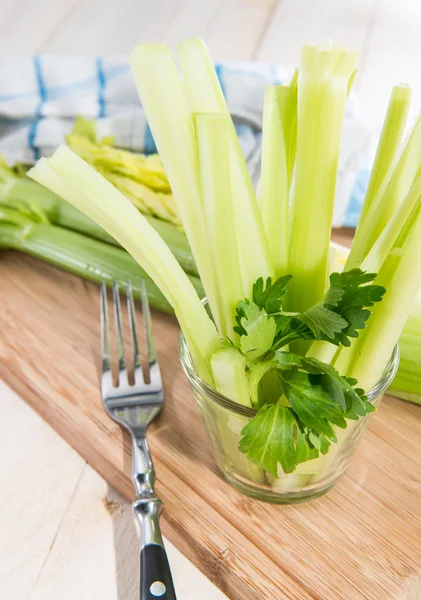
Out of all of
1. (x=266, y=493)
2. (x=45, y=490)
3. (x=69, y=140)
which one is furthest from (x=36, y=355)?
(x=69, y=140)

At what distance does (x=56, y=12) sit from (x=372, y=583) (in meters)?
2.11

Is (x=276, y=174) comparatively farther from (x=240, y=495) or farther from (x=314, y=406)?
(x=240, y=495)

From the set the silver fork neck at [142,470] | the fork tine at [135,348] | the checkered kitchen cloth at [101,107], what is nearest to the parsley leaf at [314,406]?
the silver fork neck at [142,470]

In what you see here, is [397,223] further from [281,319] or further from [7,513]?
[7,513]

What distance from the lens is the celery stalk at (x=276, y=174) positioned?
1.95 feet

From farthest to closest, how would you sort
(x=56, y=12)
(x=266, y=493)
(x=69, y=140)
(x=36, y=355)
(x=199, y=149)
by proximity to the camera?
(x=56, y=12) < (x=69, y=140) < (x=36, y=355) < (x=266, y=493) < (x=199, y=149)

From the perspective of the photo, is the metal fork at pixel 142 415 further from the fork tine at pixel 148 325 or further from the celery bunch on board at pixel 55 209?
the celery bunch on board at pixel 55 209

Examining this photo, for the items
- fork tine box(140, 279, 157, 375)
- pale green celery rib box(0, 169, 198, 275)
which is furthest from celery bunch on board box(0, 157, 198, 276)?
fork tine box(140, 279, 157, 375)

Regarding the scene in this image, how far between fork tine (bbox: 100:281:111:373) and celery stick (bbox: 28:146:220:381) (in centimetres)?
24

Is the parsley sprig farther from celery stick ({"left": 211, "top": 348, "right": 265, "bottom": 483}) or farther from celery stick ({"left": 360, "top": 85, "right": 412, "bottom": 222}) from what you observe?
celery stick ({"left": 360, "top": 85, "right": 412, "bottom": 222})

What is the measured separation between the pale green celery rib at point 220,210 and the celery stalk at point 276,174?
0.20 ft

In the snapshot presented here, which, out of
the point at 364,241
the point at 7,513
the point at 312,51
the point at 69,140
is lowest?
the point at 7,513

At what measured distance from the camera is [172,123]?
53cm

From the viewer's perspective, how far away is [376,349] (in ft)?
1.95
